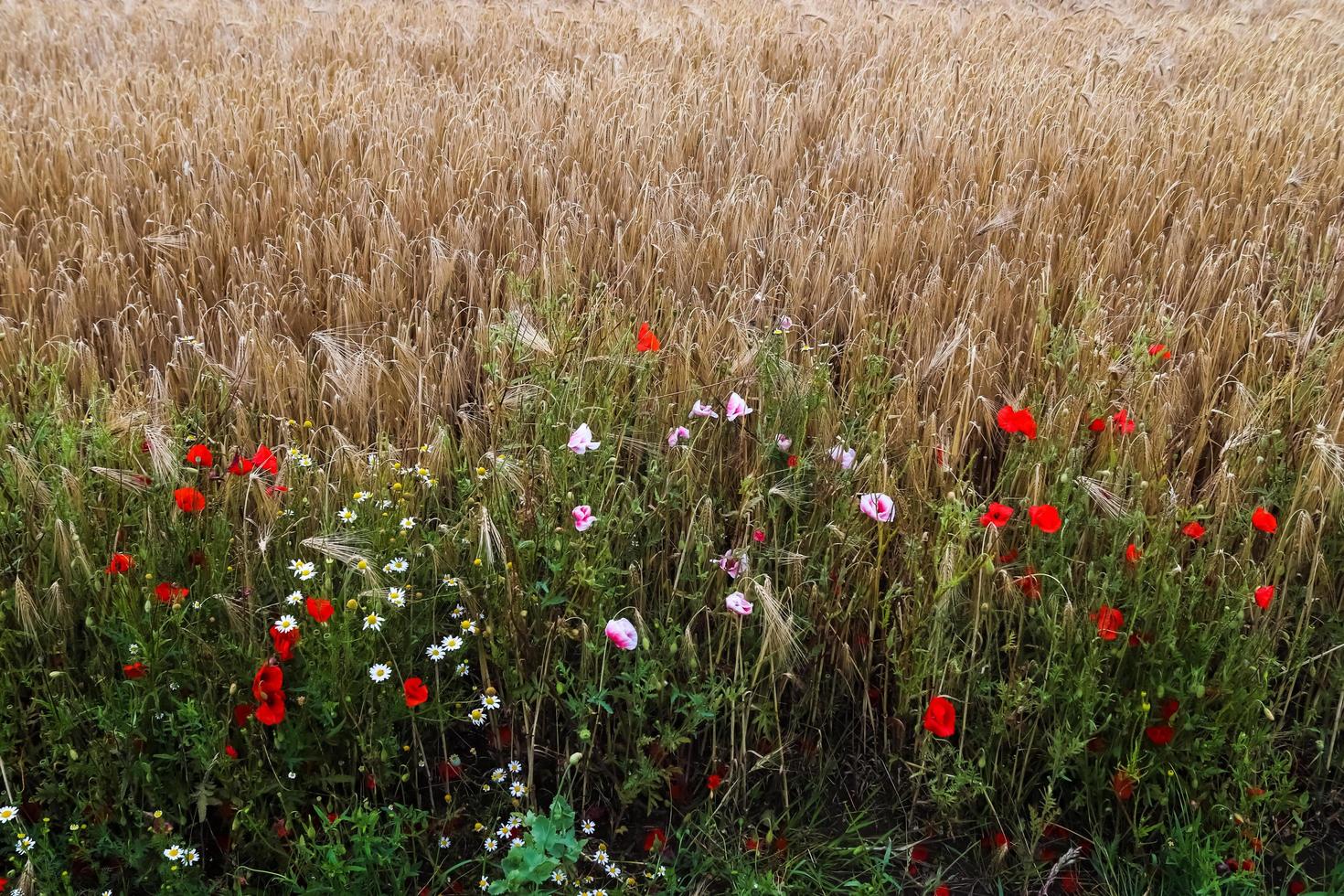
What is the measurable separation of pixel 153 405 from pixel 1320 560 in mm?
1954

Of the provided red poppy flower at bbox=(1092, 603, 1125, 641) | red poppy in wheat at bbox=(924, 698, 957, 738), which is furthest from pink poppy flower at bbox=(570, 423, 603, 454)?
red poppy flower at bbox=(1092, 603, 1125, 641)

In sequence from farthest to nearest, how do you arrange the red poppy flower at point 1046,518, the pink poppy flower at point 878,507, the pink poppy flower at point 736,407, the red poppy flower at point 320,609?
the pink poppy flower at point 736,407 < the pink poppy flower at point 878,507 < the red poppy flower at point 1046,518 < the red poppy flower at point 320,609

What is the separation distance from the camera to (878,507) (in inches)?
61.4

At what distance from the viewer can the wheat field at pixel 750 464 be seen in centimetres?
143

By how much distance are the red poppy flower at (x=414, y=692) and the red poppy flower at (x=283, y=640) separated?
16 centimetres

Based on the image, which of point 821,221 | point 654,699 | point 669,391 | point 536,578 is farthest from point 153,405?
point 821,221

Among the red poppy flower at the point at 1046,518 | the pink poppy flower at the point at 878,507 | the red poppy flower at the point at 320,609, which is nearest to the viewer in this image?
the red poppy flower at the point at 320,609

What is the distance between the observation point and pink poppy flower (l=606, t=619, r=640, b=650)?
140 cm

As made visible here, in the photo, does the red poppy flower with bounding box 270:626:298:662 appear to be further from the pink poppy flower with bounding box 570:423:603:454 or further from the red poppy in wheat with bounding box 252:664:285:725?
the pink poppy flower with bounding box 570:423:603:454

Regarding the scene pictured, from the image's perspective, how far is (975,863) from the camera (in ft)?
4.82

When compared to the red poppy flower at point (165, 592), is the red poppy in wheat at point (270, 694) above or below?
below

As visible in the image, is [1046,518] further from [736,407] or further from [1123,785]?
[736,407]

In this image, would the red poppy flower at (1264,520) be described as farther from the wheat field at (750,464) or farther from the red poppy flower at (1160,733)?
the red poppy flower at (1160,733)

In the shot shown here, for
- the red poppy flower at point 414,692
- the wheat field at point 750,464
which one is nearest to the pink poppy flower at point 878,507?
the wheat field at point 750,464
